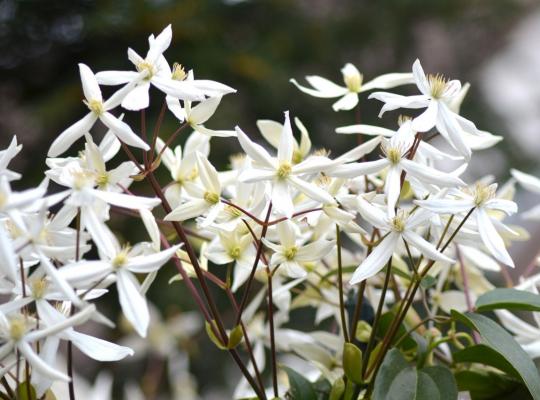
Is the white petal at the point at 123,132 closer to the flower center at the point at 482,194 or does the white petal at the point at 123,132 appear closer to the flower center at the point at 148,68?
the flower center at the point at 148,68

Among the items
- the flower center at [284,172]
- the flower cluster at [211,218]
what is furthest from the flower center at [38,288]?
the flower center at [284,172]

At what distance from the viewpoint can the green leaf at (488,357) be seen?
35 cm

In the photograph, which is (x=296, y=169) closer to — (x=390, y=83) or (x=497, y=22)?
(x=390, y=83)

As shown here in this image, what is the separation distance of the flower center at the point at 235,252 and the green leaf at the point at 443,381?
0.09 metres

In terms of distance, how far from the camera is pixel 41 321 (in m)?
→ 0.31

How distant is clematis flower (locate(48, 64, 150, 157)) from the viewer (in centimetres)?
31

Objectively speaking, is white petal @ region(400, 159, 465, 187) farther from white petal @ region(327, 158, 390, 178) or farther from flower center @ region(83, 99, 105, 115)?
flower center @ region(83, 99, 105, 115)

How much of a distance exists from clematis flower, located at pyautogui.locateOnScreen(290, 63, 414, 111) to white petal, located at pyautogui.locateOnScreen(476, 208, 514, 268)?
0.09 m

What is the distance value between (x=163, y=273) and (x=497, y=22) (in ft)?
3.43

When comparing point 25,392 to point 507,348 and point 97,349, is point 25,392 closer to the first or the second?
point 97,349

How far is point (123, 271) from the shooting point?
0.30 m

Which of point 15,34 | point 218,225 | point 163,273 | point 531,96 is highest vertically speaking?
point 531,96

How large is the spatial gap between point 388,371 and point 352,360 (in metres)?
0.02

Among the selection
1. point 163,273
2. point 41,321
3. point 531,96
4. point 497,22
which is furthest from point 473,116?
point 41,321
